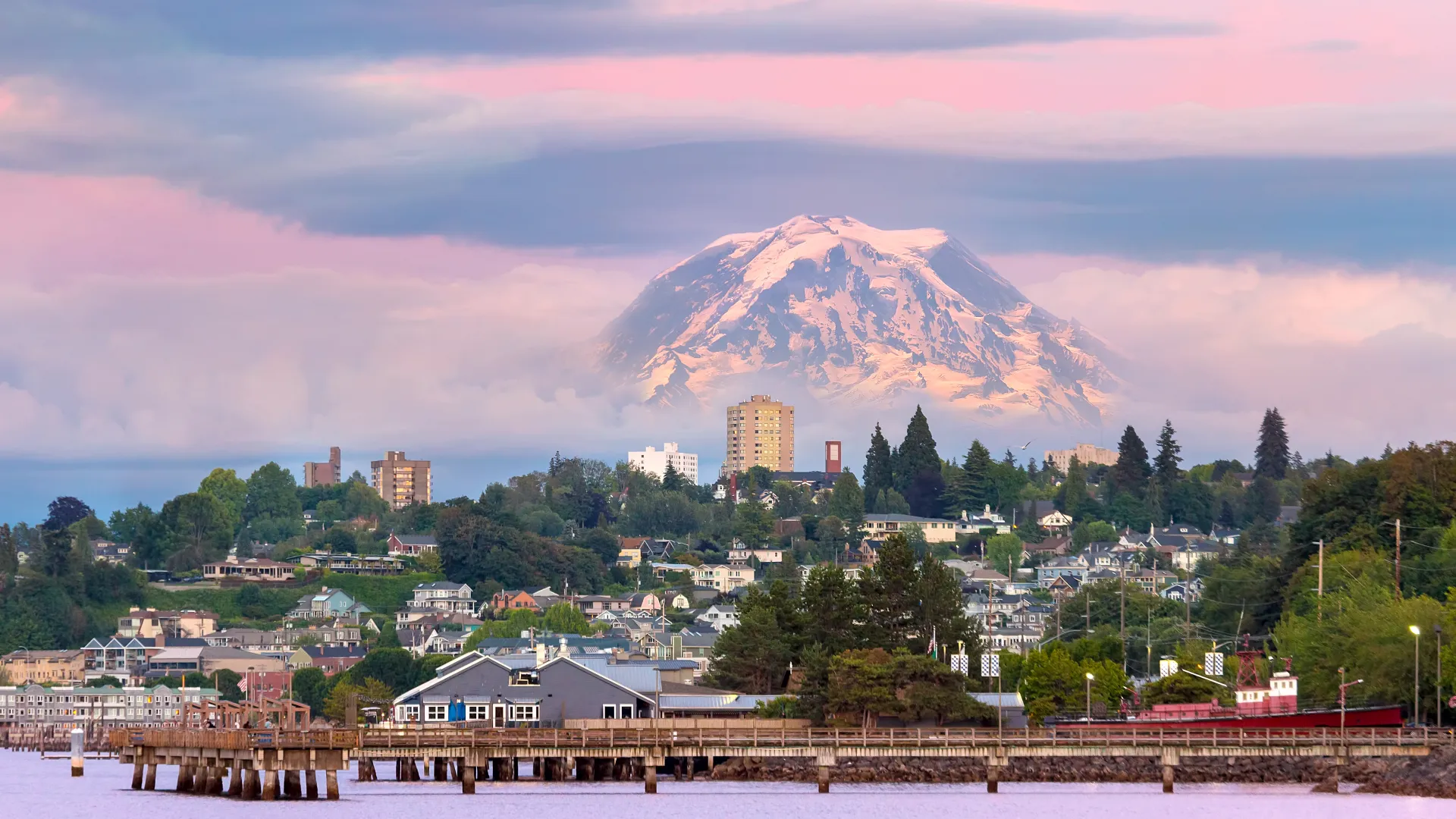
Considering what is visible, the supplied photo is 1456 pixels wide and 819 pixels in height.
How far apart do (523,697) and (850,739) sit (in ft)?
77.6

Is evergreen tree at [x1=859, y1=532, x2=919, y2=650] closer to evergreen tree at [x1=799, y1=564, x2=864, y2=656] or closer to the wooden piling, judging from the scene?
evergreen tree at [x1=799, y1=564, x2=864, y2=656]

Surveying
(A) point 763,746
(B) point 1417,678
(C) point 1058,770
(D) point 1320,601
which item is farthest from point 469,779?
(D) point 1320,601

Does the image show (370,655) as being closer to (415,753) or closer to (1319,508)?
(1319,508)

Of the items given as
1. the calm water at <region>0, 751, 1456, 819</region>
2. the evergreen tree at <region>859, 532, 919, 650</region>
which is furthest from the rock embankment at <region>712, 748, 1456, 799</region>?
the evergreen tree at <region>859, 532, 919, 650</region>

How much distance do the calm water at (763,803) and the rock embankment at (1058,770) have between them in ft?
6.53

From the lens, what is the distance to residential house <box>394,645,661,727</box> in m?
114

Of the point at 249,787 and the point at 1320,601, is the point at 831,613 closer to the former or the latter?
the point at 1320,601

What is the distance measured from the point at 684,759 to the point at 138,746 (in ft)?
79.9

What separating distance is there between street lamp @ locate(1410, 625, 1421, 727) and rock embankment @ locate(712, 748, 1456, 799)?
13.6ft

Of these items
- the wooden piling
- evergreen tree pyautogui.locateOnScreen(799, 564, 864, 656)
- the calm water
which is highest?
evergreen tree pyautogui.locateOnScreen(799, 564, 864, 656)

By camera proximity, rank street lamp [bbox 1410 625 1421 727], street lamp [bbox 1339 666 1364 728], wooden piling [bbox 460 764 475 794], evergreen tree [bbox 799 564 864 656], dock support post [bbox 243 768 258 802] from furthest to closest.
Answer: evergreen tree [bbox 799 564 864 656]
street lamp [bbox 1410 625 1421 727]
street lamp [bbox 1339 666 1364 728]
wooden piling [bbox 460 764 475 794]
dock support post [bbox 243 768 258 802]

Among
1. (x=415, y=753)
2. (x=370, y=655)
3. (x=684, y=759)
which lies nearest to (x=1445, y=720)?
(x=684, y=759)

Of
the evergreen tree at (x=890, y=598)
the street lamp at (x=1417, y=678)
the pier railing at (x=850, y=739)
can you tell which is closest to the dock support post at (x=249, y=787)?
the pier railing at (x=850, y=739)

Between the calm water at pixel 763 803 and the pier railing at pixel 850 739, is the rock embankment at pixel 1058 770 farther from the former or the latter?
the calm water at pixel 763 803
